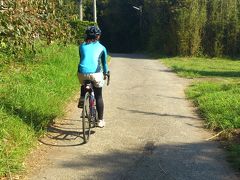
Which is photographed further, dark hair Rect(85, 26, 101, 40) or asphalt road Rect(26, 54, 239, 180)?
dark hair Rect(85, 26, 101, 40)

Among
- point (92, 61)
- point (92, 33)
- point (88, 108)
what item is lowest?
point (88, 108)

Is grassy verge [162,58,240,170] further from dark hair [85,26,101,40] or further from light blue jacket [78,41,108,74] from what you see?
dark hair [85,26,101,40]

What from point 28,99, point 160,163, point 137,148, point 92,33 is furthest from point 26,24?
point 160,163

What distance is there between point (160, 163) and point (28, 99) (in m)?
3.11

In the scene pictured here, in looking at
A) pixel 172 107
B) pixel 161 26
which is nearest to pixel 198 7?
pixel 161 26

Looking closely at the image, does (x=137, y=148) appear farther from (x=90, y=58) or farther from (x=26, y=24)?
(x=26, y=24)

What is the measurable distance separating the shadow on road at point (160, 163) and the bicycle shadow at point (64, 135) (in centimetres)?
72

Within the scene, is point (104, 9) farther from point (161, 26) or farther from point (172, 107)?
point (172, 107)

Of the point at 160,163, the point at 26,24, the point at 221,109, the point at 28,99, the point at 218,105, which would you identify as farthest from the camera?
the point at 218,105

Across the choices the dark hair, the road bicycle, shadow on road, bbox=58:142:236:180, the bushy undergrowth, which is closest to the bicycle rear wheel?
the road bicycle

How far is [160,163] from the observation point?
5777 mm

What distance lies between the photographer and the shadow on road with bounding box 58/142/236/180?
5367mm

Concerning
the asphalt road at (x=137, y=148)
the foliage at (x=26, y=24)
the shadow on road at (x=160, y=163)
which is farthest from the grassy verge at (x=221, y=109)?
the foliage at (x=26, y=24)

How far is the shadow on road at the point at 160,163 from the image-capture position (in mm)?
5367
